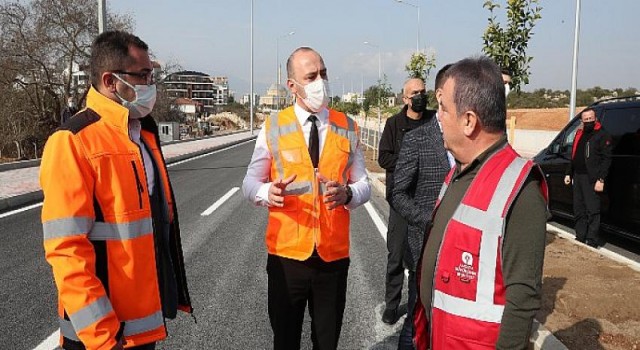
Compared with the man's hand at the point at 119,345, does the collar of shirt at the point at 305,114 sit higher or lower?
higher

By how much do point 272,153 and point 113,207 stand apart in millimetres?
1074

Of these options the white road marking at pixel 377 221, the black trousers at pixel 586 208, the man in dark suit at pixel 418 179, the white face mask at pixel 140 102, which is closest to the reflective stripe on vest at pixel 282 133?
the man in dark suit at pixel 418 179

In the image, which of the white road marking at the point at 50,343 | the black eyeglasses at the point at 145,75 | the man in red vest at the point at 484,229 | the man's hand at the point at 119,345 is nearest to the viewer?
the man in red vest at the point at 484,229

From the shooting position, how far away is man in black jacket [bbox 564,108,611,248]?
22.7 feet

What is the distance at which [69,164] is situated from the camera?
6.26 feet

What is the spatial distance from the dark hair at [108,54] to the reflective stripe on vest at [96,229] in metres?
0.66

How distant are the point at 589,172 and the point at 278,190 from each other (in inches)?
236

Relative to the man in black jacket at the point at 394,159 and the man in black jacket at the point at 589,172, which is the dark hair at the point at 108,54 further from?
the man in black jacket at the point at 589,172

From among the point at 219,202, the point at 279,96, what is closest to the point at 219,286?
the point at 219,202

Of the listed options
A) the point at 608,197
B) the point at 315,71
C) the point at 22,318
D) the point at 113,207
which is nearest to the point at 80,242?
the point at 113,207

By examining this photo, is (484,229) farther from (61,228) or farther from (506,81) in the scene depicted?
(506,81)

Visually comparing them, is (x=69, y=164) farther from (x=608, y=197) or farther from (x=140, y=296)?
(x=608, y=197)

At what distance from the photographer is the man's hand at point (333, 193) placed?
269 cm

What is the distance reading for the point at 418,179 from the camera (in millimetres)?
3303
